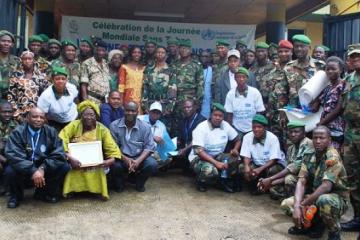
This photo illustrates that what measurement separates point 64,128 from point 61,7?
7425mm

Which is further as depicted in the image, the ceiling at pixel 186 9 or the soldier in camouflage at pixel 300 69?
the ceiling at pixel 186 9

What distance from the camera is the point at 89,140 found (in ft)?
17.1

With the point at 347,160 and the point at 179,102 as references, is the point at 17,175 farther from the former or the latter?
the point at 347,160

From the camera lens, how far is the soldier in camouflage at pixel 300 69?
541 centimetres

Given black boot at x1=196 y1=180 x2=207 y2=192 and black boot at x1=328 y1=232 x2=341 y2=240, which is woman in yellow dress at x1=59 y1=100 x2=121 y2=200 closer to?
black boot at x1=196 y1=180 x2=207 y2=192

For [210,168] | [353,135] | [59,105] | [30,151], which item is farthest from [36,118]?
[353,135]

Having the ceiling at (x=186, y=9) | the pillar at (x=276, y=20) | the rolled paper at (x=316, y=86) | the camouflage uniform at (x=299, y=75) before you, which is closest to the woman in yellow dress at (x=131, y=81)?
the camouflage uniform at (x=299, y=75)

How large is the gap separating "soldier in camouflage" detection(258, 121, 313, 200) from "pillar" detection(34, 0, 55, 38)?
24.5 ft

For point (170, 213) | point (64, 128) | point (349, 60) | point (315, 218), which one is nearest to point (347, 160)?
point (315, 218)

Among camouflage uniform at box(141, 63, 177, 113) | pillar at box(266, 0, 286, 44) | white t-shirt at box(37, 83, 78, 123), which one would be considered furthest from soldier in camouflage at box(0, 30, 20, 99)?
pillar at box(266, 0, 286, 44)

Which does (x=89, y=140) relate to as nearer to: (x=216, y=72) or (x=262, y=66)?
(x=216, y=72)

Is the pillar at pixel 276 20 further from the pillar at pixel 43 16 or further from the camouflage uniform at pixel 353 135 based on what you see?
the camouflage uniform at pixel 353 135

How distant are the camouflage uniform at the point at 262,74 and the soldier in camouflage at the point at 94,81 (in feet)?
7.33

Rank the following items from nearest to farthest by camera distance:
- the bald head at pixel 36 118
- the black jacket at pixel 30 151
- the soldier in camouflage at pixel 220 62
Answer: the black jacket at pixel 30 151
the bald head at pixel 36 118
the soldier in camouflage at pixel 220 62
